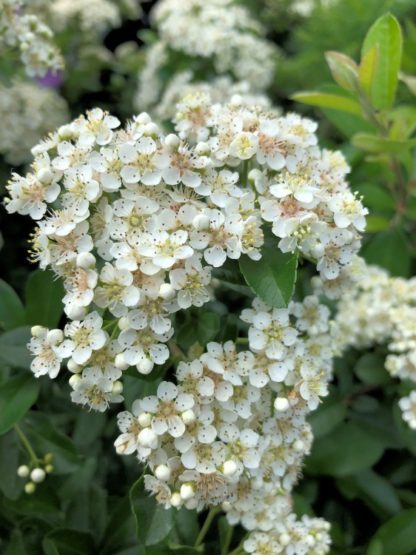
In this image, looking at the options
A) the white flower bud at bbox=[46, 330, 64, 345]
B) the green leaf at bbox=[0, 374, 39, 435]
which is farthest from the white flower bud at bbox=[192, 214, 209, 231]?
the green leaf at bbox=[0, 374, 39, 435]

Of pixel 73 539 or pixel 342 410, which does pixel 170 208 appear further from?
pixel 342 410

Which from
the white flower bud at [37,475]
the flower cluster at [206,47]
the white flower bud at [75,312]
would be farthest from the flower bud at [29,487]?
the flower cluster at [206,47]

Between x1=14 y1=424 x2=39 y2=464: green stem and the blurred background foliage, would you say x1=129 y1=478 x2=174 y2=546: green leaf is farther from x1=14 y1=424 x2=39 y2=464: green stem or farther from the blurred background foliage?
x1=14 y1=424 x2=39 y2=464: green stem

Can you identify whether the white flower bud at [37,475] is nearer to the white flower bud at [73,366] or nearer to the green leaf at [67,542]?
the green leaf at [67,542]

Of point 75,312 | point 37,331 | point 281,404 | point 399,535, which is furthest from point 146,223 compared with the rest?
point 399,535

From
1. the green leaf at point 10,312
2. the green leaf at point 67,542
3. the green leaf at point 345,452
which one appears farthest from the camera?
the green leaf at point 345,452
